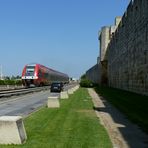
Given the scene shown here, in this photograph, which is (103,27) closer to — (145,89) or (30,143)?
(145,89)

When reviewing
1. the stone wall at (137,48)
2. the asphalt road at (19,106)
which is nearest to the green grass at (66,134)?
the asphalt road at (19,106)

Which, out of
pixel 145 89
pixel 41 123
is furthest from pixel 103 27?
pixel 41 123

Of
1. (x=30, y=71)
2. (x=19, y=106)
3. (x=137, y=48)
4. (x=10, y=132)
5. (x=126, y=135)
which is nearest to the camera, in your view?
(x=10, y=132)

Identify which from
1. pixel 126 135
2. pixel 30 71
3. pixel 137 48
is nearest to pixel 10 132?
pixel 126 135

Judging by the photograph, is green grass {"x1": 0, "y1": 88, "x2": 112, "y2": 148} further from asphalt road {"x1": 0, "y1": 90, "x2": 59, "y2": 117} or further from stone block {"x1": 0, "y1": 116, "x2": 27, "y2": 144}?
asphalt road {"x1": 0, "y1": 90, "x2": 59, "y2": 117}

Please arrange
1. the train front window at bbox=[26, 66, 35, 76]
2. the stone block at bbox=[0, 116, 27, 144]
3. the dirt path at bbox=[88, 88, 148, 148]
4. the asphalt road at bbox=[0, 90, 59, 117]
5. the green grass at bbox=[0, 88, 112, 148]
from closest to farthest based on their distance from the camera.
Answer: the stone block at bbox=[0, 116, 27, 144]
the green grass at bbox=[0, 88, 112, 148]
the dirt path at bbox=[88, 88, 148, 148]
the asphalt road at bbox=[0, 90, 59, 117]
the train front window at bbox=[26, 66, 35, 76]

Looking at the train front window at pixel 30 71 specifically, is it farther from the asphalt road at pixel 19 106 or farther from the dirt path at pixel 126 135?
the dirt path at pixel 126 135

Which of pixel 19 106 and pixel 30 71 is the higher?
pixel 30 71

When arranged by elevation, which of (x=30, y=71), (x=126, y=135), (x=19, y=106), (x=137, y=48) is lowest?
(x=126, y=135)

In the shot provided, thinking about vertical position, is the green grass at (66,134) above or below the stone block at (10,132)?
below

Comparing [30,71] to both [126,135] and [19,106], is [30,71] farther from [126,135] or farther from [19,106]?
[126,135]

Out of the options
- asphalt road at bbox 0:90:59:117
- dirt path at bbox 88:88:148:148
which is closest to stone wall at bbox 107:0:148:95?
asphalt road at bbox 0:90:59:117

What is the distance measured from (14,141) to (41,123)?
4.97 m

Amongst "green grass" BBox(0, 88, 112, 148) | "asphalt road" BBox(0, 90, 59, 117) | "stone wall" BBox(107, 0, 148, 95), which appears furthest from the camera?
"stone wall" BBox(107, 0, 148, 95)
